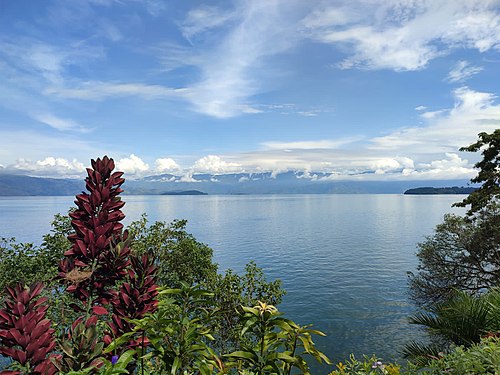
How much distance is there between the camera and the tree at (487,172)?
19719 mm

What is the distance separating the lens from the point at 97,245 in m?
2.11

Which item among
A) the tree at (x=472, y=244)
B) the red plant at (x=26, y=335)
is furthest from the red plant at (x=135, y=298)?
the tree at (x=472, y=244)

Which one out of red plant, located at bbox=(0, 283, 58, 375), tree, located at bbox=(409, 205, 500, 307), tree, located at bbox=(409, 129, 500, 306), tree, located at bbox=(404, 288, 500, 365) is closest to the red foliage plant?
red plant, located at bbox=(0, 283, 58, 375)

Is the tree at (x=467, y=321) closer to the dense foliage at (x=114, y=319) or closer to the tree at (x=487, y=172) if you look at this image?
the dense foliage at (x=114, y=319)

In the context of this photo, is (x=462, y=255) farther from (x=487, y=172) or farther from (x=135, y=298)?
(x=135, y=298)

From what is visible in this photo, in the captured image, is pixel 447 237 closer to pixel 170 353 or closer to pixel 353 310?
pixel 353 310

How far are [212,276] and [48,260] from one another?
820 centimetres

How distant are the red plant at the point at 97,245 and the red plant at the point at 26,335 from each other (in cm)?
27

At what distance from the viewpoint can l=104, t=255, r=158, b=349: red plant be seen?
1.97 metres

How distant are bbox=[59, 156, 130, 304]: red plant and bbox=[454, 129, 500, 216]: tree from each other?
23.3 metres

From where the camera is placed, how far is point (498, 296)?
16.0ft

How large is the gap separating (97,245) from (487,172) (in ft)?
80.3

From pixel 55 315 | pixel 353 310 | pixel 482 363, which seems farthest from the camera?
pixel 353 310

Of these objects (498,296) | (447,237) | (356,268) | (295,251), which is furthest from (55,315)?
(295,251)
